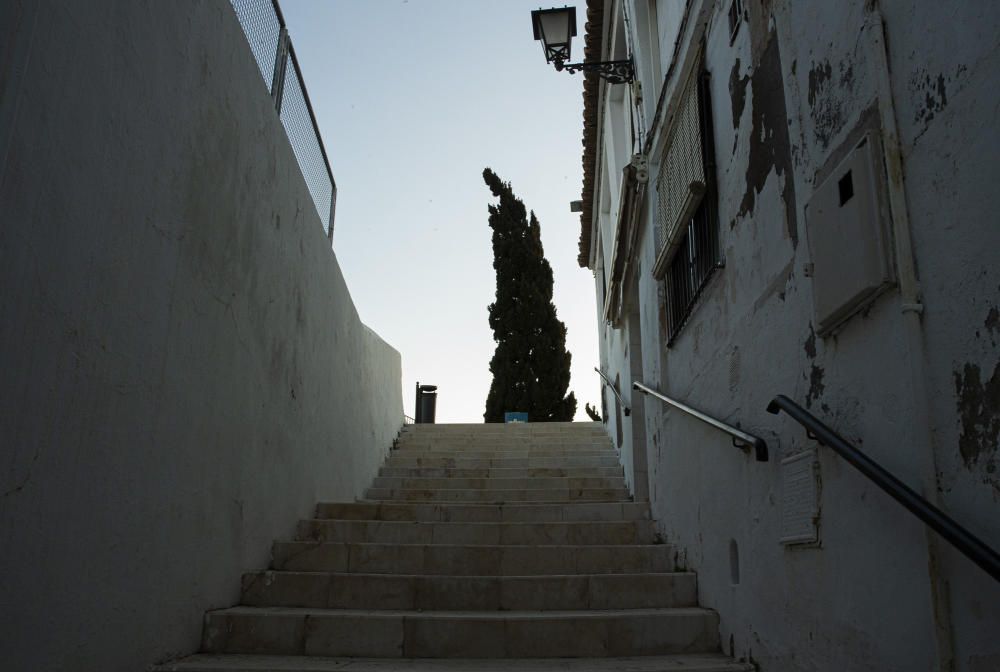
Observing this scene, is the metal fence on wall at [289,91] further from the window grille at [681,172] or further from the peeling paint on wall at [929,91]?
the peeling paint on wall at [929,91]

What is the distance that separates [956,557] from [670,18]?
4.47 metres

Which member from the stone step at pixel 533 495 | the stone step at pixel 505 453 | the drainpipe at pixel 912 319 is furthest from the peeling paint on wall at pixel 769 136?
the stone step at pixel 505 453

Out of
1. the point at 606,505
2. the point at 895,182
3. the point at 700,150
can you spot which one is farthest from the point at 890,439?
the point at 606,505

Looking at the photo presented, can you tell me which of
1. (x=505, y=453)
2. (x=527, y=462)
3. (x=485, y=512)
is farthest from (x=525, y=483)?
(x=505, y=453)

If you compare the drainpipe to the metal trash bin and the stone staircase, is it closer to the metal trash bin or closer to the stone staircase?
the stone staircase

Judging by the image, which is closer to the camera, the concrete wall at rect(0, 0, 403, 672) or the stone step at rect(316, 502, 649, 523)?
the concrete wall at rect(0, 0, 403, 672)

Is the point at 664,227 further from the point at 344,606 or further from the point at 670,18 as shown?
the point at 344,606

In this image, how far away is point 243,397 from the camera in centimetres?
412

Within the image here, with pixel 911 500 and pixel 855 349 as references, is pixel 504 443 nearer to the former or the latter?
pixel 855 349

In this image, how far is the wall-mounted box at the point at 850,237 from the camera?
2031mm

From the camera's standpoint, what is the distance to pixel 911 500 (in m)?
1.73

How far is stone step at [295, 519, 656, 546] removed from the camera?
496cm

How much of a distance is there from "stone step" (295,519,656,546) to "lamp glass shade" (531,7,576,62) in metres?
3.82

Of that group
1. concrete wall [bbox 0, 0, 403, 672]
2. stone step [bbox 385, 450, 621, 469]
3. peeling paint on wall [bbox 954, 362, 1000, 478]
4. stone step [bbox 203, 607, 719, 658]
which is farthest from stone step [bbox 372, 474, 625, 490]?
peeling paint on wall [bbox 954, 362, 1000, 478]
